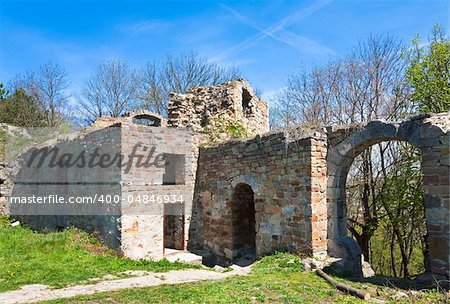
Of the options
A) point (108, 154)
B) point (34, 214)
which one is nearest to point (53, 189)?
point (34, 214)

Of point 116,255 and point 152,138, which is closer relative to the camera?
point 116,255

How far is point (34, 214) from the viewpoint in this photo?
36.7 feet

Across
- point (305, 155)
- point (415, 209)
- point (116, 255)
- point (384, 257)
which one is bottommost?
point (384, 257)

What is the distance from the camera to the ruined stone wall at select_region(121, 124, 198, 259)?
324 inches

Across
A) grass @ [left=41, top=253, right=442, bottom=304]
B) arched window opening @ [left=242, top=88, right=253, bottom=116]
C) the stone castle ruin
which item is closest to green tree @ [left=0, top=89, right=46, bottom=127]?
the stone castle ruin

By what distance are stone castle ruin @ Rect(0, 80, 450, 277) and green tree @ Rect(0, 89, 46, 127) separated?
9.41m

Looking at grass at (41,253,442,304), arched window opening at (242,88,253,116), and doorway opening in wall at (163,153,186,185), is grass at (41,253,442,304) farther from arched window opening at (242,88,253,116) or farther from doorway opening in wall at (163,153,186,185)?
arched window opening at (242,88,253,116)

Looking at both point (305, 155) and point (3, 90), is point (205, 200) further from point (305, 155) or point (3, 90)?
point (3, 90)

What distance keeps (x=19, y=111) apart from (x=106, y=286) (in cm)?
1853

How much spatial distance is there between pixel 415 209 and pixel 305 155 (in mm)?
4516

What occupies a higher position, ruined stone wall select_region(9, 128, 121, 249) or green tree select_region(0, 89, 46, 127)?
green tree select_region(0, 89, 46, 127)

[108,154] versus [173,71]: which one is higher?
[173,71]

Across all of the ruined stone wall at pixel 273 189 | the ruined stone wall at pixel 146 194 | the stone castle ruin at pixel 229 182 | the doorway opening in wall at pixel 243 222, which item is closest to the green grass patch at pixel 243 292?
the ruined stone wall at pixel 273 189

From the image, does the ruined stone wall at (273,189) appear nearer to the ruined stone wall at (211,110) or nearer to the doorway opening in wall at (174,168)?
the doorway opening in wall at (174,168)
